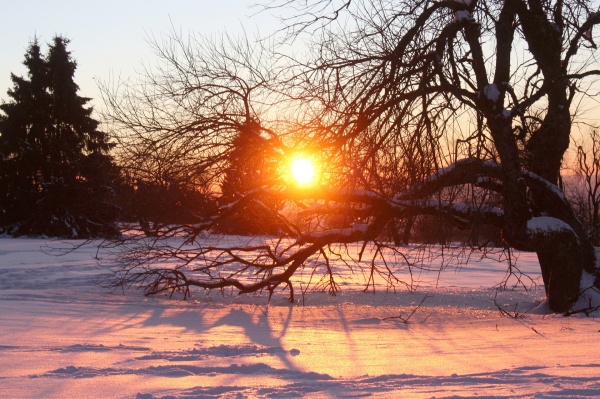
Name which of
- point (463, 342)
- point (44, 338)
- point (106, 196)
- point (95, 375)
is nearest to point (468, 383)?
point (463, 342)

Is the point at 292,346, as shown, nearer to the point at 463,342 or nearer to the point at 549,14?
the point at 463,342

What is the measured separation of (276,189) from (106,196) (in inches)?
159

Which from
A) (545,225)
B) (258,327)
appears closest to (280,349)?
(258,327)

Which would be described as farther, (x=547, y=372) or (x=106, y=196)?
(x=106, y=196)

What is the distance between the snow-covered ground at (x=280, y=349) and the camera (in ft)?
12.6

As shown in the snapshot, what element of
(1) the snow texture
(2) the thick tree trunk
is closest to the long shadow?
(1) the snow texture

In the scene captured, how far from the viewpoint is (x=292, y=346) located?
5.48 m

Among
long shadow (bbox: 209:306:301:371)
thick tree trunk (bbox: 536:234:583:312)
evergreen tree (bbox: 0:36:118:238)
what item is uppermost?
evergreen tree (bbox: 0:36:118:238)

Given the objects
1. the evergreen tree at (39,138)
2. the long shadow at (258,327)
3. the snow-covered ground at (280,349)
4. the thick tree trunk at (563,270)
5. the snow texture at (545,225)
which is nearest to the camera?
the snow-covered ground at (280,349)

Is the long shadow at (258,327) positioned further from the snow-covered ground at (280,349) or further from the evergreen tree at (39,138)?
the evergreen tree at (39,138)

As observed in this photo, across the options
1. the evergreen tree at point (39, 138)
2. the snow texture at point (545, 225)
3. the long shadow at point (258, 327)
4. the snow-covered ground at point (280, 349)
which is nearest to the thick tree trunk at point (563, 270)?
the snow texture at point (545, 225)

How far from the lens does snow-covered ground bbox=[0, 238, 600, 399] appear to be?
3.85 metres

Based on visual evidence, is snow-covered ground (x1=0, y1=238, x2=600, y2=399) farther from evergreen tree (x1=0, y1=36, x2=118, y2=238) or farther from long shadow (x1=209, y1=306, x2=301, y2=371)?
evergreen tree (x1=0, y1=36, x2=118, y2=238)

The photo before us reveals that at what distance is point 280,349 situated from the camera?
5289 millimetres
